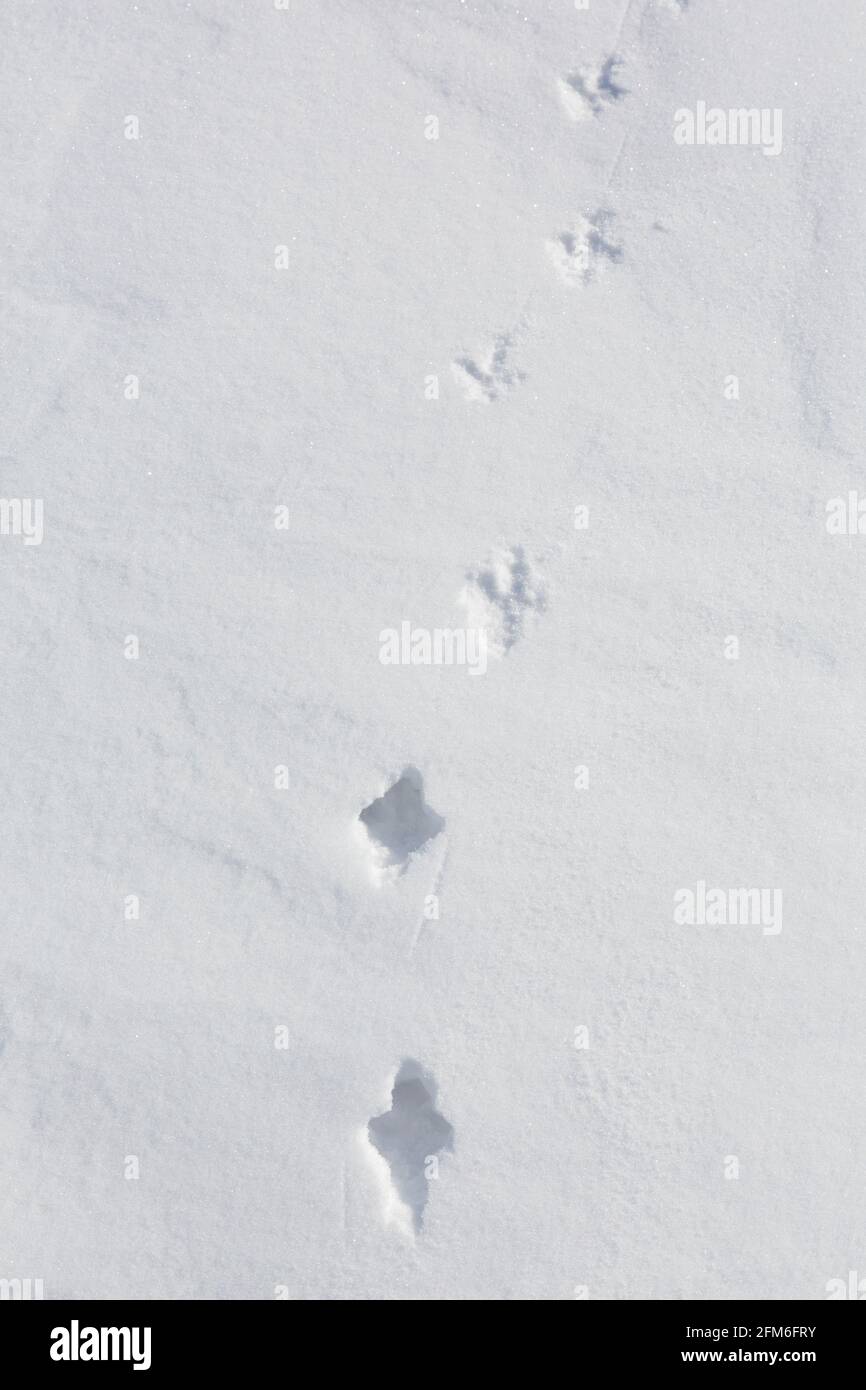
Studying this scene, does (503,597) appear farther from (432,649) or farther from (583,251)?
(583,251)

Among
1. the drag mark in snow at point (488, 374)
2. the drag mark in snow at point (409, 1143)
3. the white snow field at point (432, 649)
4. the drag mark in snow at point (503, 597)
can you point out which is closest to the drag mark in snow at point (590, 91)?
the white snow field at point (432, 649)

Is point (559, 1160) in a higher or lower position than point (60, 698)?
lower

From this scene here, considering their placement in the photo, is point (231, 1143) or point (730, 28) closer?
point (231, 1143)

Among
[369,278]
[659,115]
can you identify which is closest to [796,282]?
[659,115]

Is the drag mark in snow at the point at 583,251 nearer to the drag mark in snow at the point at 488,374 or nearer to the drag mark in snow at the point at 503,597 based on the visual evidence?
the drag mark in snow at the point at 488,374

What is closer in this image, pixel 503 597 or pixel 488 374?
pixel 503 597

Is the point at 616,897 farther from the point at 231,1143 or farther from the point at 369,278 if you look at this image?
the point at 369,278

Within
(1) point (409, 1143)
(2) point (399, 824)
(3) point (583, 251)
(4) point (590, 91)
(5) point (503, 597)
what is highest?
(4) point (590, 91)

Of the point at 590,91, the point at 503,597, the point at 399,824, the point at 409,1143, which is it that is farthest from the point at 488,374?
the point at 409,1143
